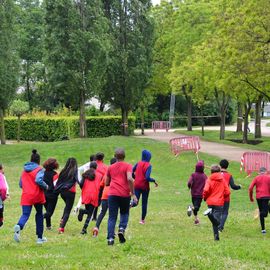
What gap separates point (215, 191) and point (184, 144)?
A: 18.2 metres

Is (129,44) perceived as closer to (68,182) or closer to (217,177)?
(68,182)

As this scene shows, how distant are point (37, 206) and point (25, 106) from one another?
3680 cm

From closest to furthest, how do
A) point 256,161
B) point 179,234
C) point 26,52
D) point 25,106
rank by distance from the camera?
point 179,234 < point 256,161 < point 25,106 < point 26,52

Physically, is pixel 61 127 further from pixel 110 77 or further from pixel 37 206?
pixel 37 206

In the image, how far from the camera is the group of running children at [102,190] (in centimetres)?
912

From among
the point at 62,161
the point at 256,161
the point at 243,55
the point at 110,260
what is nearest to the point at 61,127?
the point at 62,161

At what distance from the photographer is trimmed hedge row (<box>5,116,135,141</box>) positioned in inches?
1558

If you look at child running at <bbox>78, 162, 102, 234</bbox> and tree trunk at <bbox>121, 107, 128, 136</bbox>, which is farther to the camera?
tree trunk at <bbox>121, 107, 128, 136</bbox>

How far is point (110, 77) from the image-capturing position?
39.9m

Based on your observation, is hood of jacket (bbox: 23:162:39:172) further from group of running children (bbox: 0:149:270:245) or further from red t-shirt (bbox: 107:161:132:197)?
red t-shirt (bbox: 107:161:132:197)

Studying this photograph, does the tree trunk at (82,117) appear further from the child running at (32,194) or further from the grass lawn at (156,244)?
the child running at (32,194)

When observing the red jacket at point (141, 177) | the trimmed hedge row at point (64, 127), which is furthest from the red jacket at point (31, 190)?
the trimmed hedge row at point (64, 127)

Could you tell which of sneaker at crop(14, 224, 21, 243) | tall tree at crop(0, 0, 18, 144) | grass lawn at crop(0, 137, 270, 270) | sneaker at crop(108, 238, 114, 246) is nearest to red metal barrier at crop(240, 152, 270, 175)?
grass lawn at crop(0, 137, 270, 270)

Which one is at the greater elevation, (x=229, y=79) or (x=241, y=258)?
(x=229, y=79)
